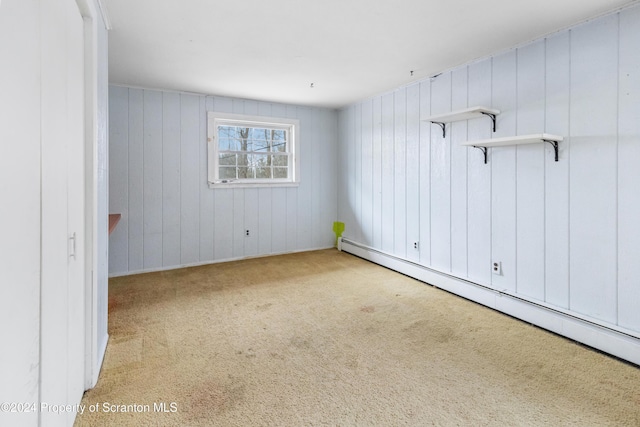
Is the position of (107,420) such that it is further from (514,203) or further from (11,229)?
(514,203)

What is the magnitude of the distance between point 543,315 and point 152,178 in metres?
4.28

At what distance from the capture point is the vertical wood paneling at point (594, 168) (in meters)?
2.22

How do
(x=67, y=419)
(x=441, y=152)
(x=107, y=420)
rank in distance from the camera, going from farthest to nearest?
(x=441, y=152) < (x=107, y=420) < (x=67, y=419)

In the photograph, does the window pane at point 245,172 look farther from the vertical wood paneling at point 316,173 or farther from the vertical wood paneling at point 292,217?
the vertical wood paneling at point 316,173

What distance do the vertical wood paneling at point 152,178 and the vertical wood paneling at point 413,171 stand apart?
304 cm

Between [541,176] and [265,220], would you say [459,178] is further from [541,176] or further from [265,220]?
[265,220]

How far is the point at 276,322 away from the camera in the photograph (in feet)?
8.78

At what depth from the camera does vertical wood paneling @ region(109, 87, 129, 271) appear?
3.88 meters

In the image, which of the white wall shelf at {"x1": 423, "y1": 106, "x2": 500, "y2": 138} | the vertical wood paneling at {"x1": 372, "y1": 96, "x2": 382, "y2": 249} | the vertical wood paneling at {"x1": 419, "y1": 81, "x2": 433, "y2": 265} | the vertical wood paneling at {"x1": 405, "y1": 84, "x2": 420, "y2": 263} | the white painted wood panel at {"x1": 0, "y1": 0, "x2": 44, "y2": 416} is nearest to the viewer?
the white painted wood panel at {"x1": 0, "y1": 0, "x2": 44, "y2": 416}

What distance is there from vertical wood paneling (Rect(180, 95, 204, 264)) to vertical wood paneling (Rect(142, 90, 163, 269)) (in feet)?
0.85

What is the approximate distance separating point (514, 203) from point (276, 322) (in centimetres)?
223

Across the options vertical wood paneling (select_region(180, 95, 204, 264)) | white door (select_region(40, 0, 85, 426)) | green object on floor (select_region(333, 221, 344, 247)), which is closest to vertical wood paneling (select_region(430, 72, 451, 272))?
green object on floor (select_region(333, 221, 344, 247))

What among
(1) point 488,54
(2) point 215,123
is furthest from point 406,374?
(2) point 215,123

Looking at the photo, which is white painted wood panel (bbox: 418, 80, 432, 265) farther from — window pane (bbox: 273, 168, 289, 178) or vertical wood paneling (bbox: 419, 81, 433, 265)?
window pane (bbox: 273, 168, 289, 178)
